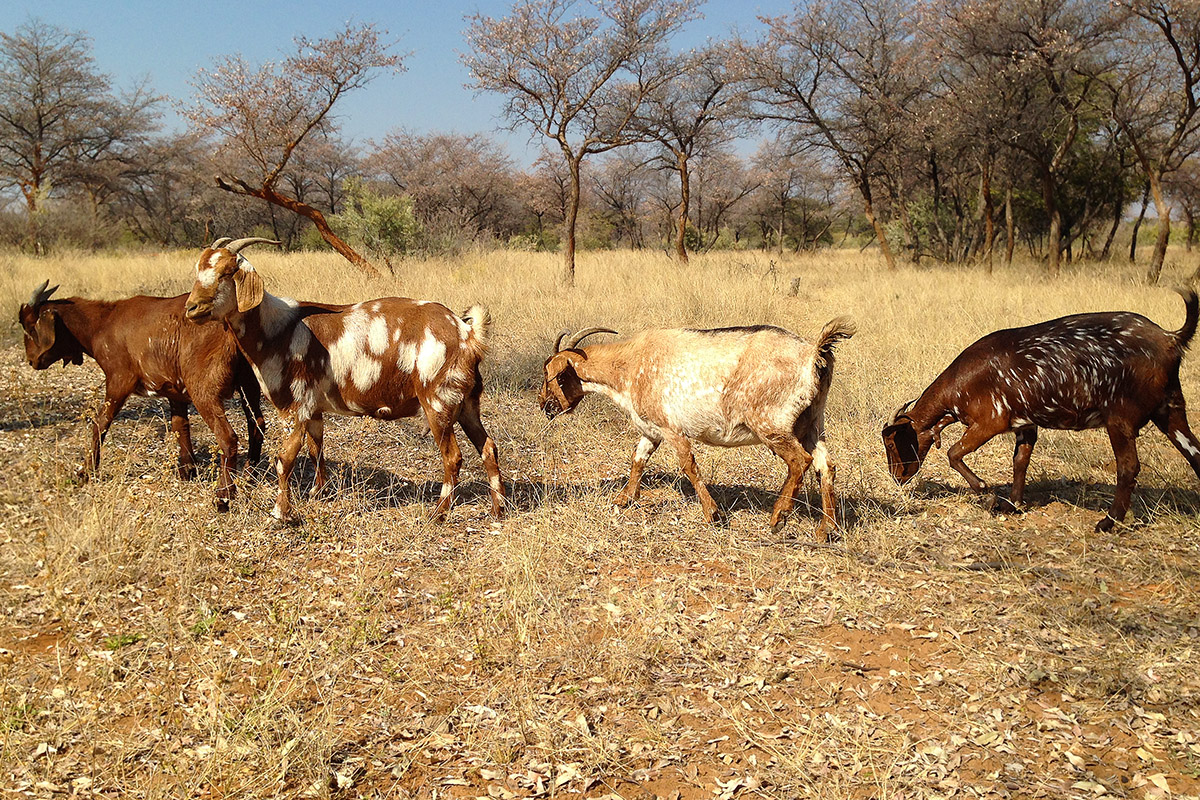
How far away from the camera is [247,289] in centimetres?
529

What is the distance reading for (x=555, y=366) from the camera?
627 centimetres

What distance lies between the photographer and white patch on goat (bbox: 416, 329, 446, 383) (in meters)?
5.59

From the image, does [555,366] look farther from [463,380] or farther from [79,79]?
[79,79]

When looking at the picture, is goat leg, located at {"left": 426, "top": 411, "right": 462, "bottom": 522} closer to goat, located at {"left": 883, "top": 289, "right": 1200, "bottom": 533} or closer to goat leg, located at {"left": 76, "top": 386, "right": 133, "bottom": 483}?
goat leg, located at {"left": 76, "top": 386, "right": 133, "bottom": 483}

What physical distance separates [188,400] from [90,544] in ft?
6.54

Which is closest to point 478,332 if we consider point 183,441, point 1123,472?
point 183,441

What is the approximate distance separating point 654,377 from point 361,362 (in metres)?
2.21

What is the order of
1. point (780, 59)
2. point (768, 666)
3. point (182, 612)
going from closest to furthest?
point (768, 666) < point (182, 612) < point (780, 59)

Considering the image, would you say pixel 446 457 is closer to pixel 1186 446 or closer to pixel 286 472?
pixel 286 472

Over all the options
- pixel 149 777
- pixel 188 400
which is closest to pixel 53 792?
pixel 149 777

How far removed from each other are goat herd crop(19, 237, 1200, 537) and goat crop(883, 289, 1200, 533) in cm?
1

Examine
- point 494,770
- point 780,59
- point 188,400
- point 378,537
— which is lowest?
point 494,770

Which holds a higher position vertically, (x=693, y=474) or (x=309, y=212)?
(x=309, y=212)

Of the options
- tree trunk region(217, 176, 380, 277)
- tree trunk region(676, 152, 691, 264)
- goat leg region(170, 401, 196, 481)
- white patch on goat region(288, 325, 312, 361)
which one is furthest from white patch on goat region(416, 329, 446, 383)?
tree trunk region(676, 152, 691, 264)
